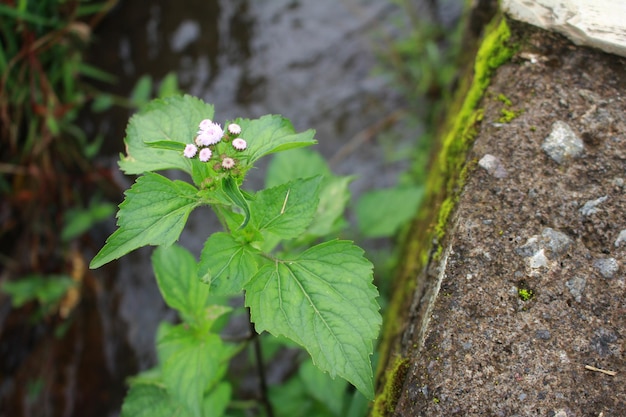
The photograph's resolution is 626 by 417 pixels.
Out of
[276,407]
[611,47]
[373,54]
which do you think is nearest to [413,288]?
[276,407]

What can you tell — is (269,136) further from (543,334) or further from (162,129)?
(543,334)

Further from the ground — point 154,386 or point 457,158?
point 457,158

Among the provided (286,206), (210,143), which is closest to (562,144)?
(286,206)

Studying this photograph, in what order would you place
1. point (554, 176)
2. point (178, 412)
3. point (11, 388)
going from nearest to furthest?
point (554, 176) → point (178, 412) → point (11, 388)

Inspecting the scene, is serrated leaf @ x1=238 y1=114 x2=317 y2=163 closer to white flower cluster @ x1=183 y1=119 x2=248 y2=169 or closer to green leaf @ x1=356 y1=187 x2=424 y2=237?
white flower cluster @ x1=183 y1=119 x2=248 y2=169

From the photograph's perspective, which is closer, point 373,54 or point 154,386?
point 154,386

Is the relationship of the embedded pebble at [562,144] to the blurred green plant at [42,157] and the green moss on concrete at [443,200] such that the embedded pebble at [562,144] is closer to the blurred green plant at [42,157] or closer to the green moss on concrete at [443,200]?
the green moss on concrete at [443,200]

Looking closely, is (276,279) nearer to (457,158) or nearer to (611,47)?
(457,158)
